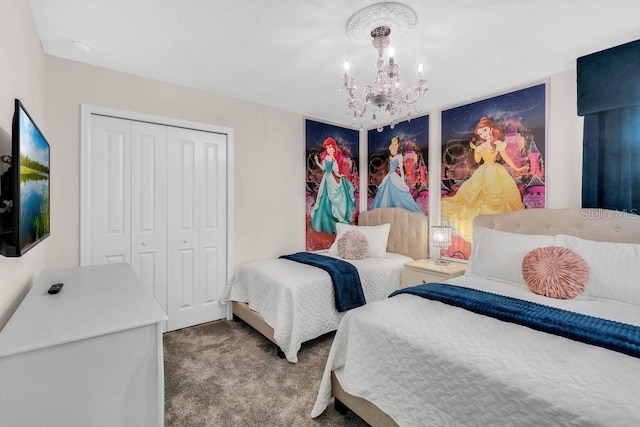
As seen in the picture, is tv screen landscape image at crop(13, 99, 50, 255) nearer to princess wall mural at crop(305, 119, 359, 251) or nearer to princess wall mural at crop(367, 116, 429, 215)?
princess wall mural at crop(305, 119, 359, 251)

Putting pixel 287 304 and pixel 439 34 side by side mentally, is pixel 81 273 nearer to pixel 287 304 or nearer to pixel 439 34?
pixel 287 304

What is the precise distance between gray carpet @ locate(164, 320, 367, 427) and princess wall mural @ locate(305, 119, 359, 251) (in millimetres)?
1572

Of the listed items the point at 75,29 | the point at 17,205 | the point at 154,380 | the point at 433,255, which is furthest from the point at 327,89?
the point at 154,380

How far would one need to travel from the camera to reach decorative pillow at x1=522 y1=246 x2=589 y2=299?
1894mm

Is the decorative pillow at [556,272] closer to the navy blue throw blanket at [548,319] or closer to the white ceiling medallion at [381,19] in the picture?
the navy blue throw blanket at [548,319]

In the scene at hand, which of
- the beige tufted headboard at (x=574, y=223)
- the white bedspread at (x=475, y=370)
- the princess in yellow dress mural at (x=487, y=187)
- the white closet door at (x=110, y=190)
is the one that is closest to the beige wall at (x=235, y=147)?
the white closet door at (x=110, y=190)

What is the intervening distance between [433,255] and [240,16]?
3.04 metres

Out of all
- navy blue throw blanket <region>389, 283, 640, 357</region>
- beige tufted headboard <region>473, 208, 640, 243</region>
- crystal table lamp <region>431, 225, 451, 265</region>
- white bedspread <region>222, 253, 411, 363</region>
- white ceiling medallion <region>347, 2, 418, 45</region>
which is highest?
white ceiling medallion <region>347, 2, 418, 45</region>

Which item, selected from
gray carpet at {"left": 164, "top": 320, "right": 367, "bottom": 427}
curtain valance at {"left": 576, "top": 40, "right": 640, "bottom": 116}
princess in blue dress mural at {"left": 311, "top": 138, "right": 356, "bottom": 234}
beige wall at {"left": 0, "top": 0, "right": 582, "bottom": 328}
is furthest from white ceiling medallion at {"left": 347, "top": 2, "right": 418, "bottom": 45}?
gray carpet at {"left": 164, "top": 320, "right": 367, "bottom": 427}

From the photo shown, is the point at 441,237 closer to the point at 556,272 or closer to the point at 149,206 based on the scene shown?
the point at 556,272

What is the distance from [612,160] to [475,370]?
2.23 metres

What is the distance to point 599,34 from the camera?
6.68 feet

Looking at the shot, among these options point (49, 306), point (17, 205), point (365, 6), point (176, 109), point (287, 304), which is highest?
point (365, 6)

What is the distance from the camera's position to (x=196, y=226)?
9.93 ft
